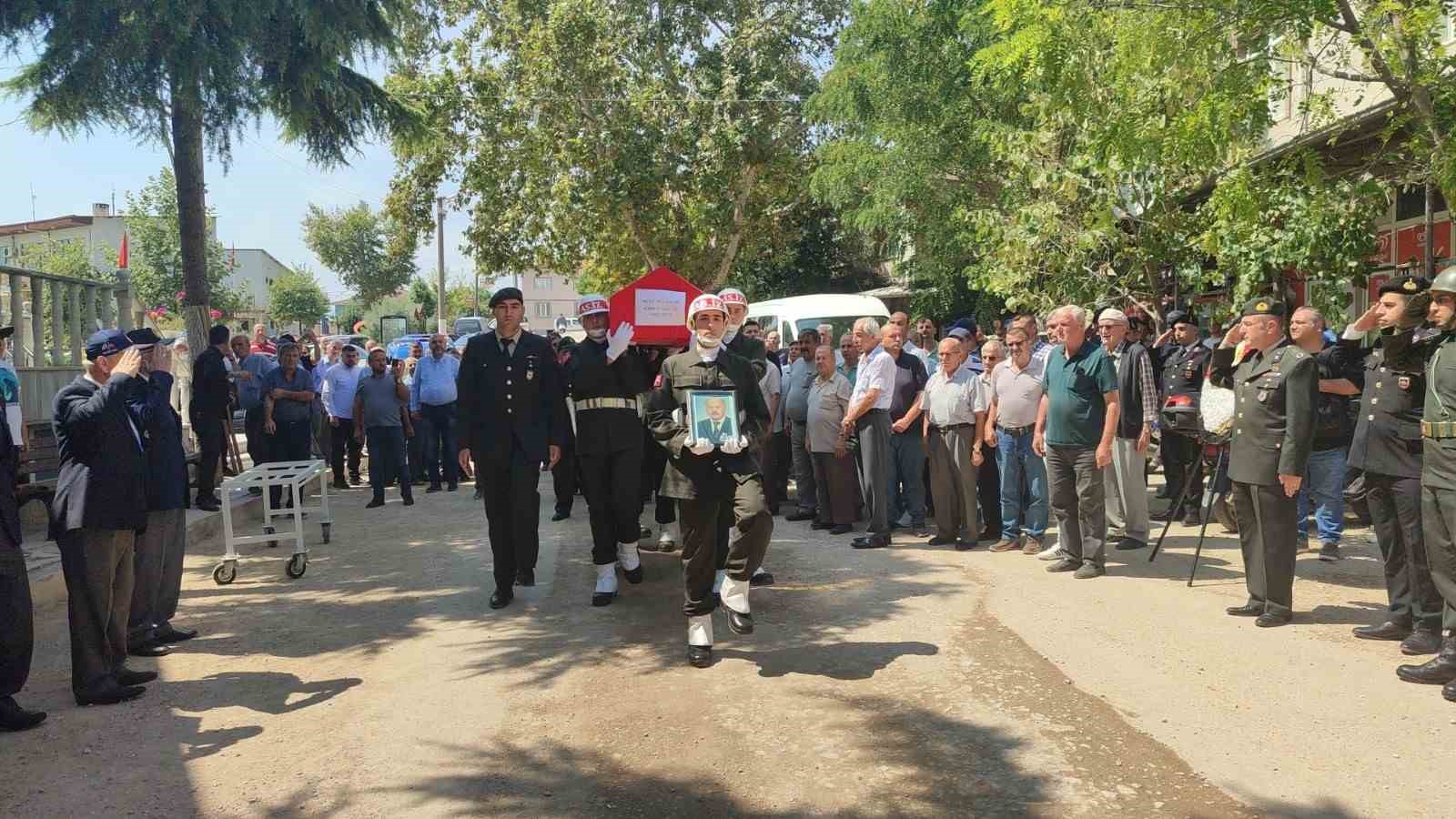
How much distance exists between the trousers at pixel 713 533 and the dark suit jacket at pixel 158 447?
295cm

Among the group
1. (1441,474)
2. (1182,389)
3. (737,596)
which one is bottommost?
(737,596)

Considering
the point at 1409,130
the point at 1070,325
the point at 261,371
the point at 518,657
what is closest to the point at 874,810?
the point at 518,657

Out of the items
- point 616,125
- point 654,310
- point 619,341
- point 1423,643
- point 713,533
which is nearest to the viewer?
point 1423,643

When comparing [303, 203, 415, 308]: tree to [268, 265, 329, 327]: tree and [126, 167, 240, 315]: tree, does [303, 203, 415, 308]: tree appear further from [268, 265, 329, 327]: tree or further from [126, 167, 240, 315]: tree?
[126, 167, 240, 315]: tree

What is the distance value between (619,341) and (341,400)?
7.60 m

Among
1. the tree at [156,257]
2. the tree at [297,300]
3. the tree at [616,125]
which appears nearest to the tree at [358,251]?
the tree at [297,300]

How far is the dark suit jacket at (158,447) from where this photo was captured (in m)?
6.00

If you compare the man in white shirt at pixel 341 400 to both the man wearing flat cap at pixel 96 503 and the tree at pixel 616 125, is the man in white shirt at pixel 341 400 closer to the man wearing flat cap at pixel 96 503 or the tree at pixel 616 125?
the man wearing flat cap at pixel 96 503

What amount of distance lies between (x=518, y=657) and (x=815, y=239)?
105 ft

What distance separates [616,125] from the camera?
27.9 metres

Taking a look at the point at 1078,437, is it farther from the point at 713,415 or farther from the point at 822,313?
the point at 822,313

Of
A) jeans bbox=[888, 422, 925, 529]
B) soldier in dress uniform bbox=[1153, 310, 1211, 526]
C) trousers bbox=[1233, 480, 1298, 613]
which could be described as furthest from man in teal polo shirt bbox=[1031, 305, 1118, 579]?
soldier in dress uniform bbox=[1153, 310, 1211, 526]

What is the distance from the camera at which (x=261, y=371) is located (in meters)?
12.8

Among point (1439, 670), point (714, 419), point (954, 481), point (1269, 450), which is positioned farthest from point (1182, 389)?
point (714, 419)
